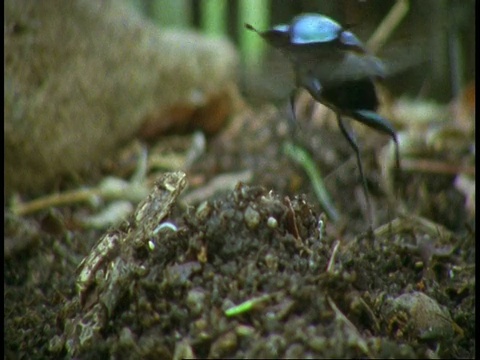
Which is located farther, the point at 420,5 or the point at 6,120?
the point at 420,5

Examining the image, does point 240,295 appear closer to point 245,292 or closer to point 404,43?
point 245,292

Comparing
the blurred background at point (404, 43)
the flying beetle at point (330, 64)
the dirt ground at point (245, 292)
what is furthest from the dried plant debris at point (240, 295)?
the blurred background at point (404, 43)

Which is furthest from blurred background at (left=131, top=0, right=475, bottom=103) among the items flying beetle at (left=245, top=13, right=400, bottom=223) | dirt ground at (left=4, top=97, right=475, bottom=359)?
dirt ground at (left=4, top=97, right=475, bottom=359)

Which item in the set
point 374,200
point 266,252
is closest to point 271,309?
point 266,252

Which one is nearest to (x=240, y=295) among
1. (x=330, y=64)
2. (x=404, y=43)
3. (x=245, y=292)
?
(x=245, y=292)

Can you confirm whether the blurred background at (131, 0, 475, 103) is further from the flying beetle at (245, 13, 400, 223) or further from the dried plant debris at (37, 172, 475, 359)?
the dried plant debris at (37, 172, 475, 359)

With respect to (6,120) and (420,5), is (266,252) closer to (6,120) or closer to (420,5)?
(6,120)
